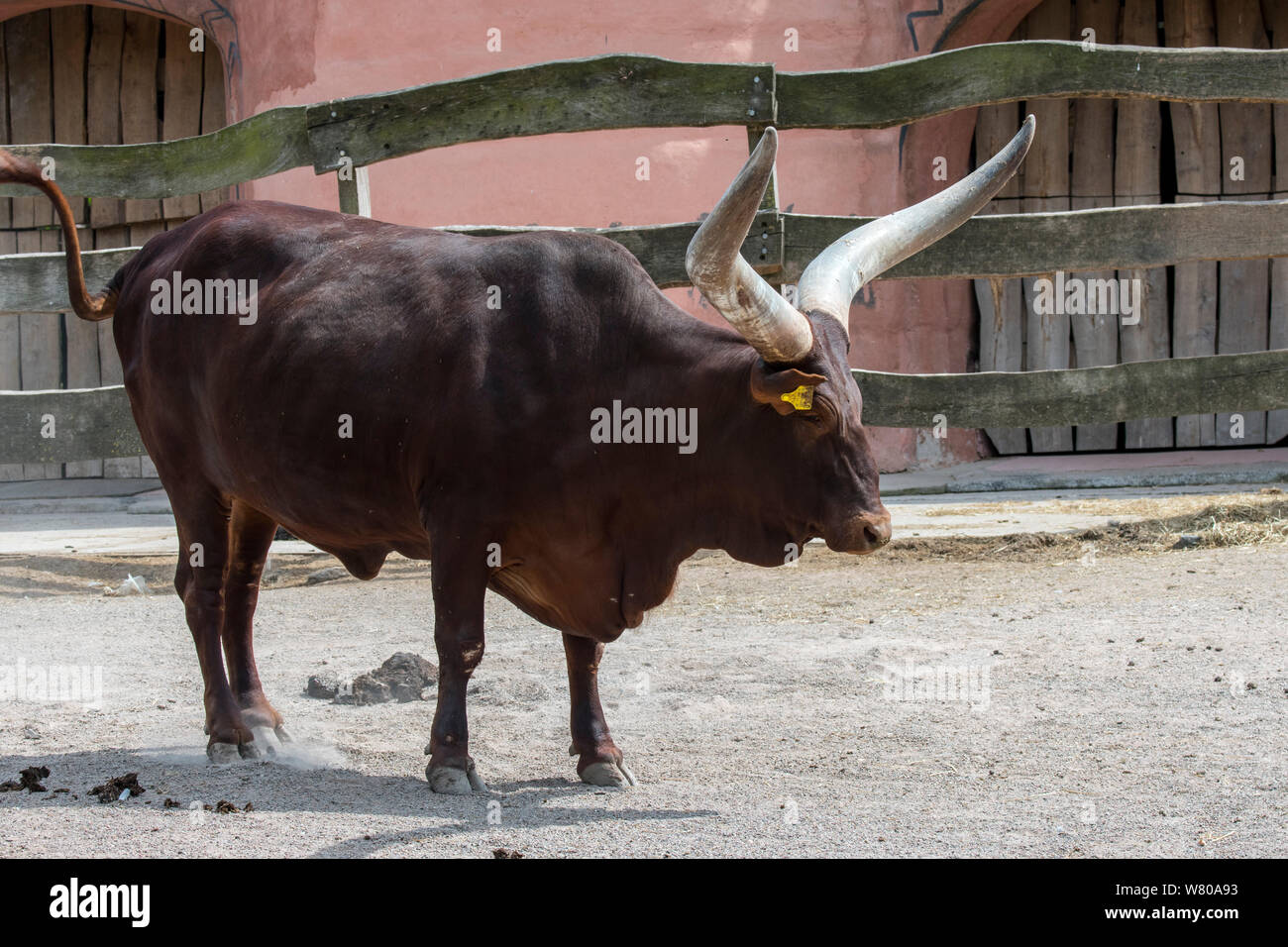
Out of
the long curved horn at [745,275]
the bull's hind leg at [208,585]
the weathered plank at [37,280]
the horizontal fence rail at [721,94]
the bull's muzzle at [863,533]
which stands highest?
the horizontal fence rail at [721,94]

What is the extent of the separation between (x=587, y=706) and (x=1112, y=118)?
7.86 metres

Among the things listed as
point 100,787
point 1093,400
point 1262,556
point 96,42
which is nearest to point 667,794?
point 100,787

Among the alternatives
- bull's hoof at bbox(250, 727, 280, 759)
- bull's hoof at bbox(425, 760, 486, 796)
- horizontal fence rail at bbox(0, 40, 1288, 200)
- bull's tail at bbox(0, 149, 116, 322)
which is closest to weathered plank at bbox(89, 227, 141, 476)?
horizontal fence rail at bbox(0, 40, 1288, 200)

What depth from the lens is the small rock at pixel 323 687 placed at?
5066 mm

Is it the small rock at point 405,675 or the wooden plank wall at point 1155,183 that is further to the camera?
the wooden plank wall at point 1155,183

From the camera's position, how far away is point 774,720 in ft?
14.9

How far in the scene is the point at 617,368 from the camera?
3973 mm

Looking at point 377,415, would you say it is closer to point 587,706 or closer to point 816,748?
point 587,706

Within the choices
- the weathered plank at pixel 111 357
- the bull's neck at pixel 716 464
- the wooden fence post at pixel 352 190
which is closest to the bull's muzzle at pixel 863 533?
the bull's neck at pixel 716 464

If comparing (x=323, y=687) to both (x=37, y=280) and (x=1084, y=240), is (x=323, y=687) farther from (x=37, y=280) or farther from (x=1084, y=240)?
(x=1084, y=240)

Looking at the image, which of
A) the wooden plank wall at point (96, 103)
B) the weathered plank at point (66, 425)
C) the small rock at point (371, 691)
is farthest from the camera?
the wooden plank wall at point (96, 103)

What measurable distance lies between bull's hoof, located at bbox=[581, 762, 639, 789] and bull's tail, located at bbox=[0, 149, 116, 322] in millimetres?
2311

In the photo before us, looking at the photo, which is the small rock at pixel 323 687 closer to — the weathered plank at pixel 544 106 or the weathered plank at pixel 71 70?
the weathered plank at pixel 544 106

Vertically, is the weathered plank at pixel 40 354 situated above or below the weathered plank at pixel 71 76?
below
